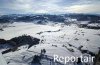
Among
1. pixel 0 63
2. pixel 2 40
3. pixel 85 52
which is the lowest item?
pixel 85 52

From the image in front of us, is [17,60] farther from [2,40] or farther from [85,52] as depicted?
[85,52]

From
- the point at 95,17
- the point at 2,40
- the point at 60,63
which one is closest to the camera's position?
the point at 60,63

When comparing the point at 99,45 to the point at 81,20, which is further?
the point at 81,20

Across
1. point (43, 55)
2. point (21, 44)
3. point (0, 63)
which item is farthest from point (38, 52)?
point (0, 63)

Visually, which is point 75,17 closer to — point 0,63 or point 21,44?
point 21,44

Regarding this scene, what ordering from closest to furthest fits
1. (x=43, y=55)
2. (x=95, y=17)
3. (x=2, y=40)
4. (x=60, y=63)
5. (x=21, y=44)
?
(x=60, y=63) → (x=43, y=55) → (x=2, y=40) → (x=21, y=44) → (x=95, y=17)

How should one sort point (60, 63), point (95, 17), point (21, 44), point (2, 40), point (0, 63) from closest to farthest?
1. point (0, 63)
2. point (60, 63)
3. point (2, 40)
4. point (21, 44)
5. point (95, 17)

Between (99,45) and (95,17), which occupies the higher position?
(95,17)

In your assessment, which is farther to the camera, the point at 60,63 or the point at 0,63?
the point at 60,63

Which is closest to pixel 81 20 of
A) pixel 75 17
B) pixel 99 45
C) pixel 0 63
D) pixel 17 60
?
pixel 75 17
